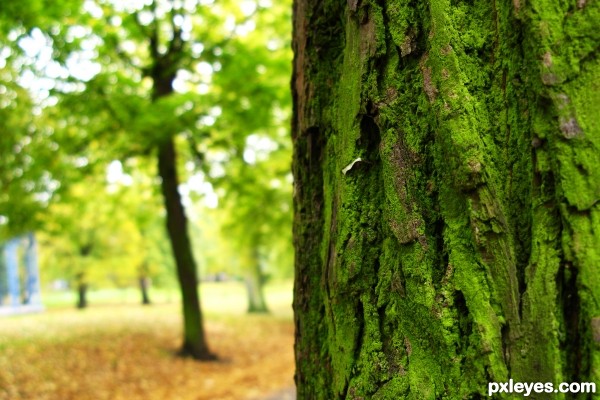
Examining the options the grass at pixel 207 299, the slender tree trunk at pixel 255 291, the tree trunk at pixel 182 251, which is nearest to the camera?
the tree trunk at pixel 182 251

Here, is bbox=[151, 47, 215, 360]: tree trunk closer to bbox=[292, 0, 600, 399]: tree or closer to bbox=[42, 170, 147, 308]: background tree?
bbox=[292, 0, 600, 399]: tree

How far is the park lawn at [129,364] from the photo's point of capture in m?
8.27

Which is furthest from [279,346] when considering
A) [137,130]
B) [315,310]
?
[315,310]

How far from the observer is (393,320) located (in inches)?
50.6

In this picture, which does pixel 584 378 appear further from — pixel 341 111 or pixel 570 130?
pixel 341 111

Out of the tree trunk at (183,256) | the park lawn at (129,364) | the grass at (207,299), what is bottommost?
the grass at (207,299)

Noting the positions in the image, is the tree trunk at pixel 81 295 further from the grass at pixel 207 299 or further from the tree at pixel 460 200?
the tree at pixel 460 200

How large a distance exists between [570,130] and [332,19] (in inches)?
32.8

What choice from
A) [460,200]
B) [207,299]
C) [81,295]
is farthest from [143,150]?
[207,299]

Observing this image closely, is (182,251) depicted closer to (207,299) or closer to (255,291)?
(255,291)

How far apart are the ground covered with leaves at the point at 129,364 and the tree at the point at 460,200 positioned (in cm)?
742

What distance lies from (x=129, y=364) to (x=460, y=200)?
10.0m

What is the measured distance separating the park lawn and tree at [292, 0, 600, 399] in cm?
748

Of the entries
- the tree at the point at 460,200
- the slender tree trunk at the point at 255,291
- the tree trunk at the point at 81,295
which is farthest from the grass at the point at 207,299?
the tree at the point at 460,200
